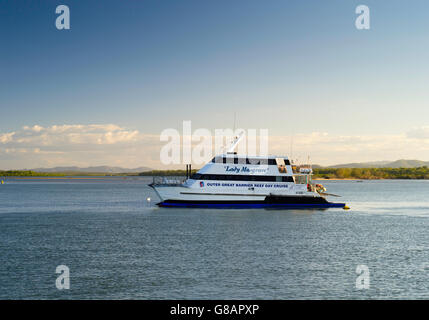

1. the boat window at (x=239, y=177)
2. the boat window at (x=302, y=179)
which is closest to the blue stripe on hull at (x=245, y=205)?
the boat window at (x=302, y=179)

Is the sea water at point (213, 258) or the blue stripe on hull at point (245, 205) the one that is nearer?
the sea water at point (213, 258)

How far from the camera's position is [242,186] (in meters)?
48.4

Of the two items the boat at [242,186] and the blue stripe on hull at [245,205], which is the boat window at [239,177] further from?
the blue stripe on hull at [245,205]

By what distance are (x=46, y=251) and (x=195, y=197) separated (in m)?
21.9

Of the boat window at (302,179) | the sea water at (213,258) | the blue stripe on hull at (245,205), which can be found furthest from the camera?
the boat window at (302,179)

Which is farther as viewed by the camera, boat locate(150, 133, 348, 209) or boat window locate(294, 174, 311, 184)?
boat window locate(294, 174, 311, 184)

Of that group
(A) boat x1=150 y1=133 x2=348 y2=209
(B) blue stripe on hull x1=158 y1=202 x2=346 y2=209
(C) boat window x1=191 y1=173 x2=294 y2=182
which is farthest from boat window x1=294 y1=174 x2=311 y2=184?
(B) blue stripe on hull x1=158 y1=202 x2=346 y2=209

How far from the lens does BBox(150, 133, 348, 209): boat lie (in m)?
47.5

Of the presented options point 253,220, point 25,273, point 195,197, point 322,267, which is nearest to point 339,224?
point 253,220

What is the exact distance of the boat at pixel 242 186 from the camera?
156ft

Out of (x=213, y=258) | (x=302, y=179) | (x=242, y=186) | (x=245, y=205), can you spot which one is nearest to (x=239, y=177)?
(x=242, y=186)

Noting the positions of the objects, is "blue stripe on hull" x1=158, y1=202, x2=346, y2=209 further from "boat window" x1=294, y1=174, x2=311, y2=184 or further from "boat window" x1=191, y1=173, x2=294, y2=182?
"boat window" x1=191, y1=173, x2=294, y2=182

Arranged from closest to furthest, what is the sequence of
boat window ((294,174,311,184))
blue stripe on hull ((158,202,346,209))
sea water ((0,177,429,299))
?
sea water ((0,177,429,299)) → blue stripe on hull ((158,202,346,209)) → boat window ((294,174,311,184))

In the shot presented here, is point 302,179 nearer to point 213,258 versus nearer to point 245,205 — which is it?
point 245,205
